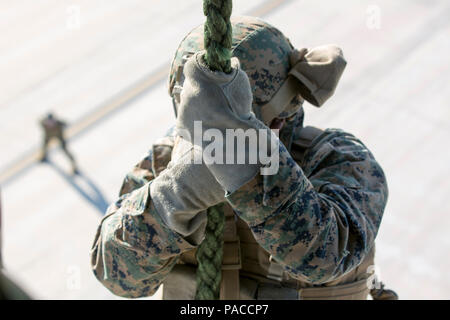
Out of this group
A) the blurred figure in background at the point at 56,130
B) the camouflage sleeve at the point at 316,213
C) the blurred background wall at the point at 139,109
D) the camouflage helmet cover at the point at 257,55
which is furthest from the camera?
the blurred figure in background at the point at 56,130

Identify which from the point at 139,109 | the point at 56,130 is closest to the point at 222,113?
the point at 56,130

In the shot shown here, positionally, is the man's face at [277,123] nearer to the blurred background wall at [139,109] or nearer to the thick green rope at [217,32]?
the thick green rope at [217,32]

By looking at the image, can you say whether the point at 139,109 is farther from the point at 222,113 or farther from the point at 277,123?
the point at 222,113

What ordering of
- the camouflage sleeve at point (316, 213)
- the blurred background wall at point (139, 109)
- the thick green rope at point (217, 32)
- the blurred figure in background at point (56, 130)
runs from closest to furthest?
the thick green rope at point (217, 32) → the camouflage sleeve at point (316, 213) → the blurred background wall at point (139, 109) → the blurred figure in background at point (56, 130)

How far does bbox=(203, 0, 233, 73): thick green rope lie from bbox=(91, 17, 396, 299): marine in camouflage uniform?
0.31m

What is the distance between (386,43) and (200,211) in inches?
227

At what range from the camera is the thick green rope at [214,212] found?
4.83ft

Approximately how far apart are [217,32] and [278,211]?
50cm

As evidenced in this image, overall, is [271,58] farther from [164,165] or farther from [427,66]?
[427,66]

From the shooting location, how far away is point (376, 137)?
5.72m

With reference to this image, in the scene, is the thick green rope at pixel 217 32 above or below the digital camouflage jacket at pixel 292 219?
above

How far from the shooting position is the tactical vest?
2117 millimetres

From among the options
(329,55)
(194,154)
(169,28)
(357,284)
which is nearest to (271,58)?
(329,55)

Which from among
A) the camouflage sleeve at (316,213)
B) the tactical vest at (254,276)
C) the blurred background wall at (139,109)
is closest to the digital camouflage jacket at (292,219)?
the camouflage sleeve at (316,213)
